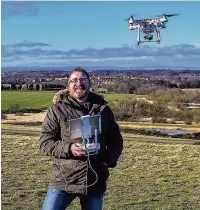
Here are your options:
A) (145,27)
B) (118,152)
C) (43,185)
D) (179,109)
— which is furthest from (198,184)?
(179,109)

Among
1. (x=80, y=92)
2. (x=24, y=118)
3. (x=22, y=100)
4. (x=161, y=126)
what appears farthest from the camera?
(x=161, y=126)

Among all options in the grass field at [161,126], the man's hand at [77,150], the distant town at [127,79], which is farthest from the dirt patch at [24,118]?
the man's hand at [77,150]

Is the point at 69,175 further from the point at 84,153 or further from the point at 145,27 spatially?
the point at 145,27

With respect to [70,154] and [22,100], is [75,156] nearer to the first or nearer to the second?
[70,154]

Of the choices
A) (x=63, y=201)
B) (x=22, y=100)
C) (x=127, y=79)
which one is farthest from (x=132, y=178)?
(x=22, y=100)

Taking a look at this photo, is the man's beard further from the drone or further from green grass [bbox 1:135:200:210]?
the drone

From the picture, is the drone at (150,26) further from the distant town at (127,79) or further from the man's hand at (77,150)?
the man's hand at (77,150)

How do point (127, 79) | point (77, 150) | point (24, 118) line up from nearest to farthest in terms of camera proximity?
point (77, 150) → point (127, 79) → point (24, 118)
